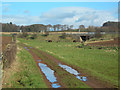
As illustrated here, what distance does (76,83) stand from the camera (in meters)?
10.2

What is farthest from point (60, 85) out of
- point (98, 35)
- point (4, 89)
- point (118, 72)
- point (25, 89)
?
point (98, 35)

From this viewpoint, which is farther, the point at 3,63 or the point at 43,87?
the point at 3,63

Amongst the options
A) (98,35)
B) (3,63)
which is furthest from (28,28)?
(3,63)

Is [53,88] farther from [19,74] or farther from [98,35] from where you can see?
[98,35]

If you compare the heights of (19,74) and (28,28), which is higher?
(28,28)

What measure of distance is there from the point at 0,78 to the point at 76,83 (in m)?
5.17

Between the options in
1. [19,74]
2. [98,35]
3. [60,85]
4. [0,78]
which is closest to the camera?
[60,85]

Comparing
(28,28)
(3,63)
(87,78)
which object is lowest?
(87,78)

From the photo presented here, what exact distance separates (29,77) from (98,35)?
57.3 metres

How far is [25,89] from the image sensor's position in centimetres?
927

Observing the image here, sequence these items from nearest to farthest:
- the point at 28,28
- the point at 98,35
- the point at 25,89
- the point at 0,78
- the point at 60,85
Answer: the point at 25,89
the point at 60,85
the point at 0,78
the point at 98,35
the point at 28,28

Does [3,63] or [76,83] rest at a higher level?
[3,63]

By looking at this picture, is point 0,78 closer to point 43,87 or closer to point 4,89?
point 4,89

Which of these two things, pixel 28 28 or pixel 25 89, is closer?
pixel 25 89
